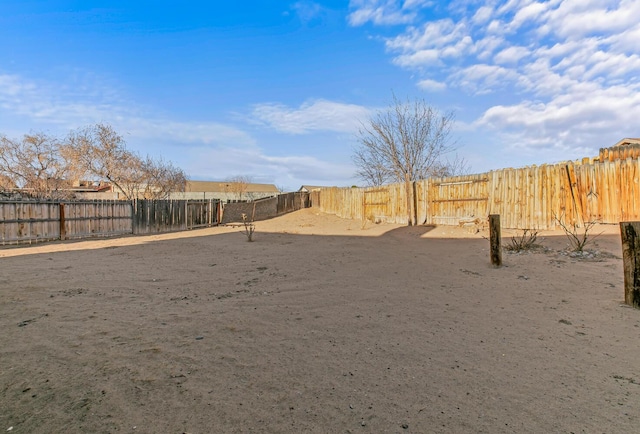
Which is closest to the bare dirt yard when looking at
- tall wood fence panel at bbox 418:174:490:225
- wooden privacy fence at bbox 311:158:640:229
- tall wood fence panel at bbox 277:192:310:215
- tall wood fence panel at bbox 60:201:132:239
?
wooden privacy fence at bbox 311:158:640:229

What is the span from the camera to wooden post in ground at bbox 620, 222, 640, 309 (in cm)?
396

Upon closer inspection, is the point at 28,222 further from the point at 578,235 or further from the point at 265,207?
the point at 578,235

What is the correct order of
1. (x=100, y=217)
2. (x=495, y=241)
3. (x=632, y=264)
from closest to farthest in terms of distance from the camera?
(x=632, y=264), (x=495, y=241), (x=100, y=217)

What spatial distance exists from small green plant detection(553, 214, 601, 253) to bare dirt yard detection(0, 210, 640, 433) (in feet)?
2.37

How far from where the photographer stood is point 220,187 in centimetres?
5938

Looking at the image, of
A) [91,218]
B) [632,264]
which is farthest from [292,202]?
[632,264]

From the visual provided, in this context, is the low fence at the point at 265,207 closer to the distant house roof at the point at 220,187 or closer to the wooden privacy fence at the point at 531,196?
the wooden privacy fence at the point at 531,196

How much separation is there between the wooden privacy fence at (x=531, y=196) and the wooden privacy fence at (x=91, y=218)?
36.5 ft

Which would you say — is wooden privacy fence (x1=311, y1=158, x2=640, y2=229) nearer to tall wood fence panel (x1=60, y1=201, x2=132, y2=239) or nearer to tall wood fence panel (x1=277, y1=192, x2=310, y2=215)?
tall wood fence panel (x1=277, y1=192, x2=310, y2=215)

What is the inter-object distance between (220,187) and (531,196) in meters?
55.0

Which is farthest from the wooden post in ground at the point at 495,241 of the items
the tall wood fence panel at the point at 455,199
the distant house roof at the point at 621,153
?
the distant house roof at the point at 621,153

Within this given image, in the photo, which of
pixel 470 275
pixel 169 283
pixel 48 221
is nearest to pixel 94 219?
pixel 48 221

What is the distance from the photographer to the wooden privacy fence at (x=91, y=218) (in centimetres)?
1166

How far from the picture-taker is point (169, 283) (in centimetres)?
571
